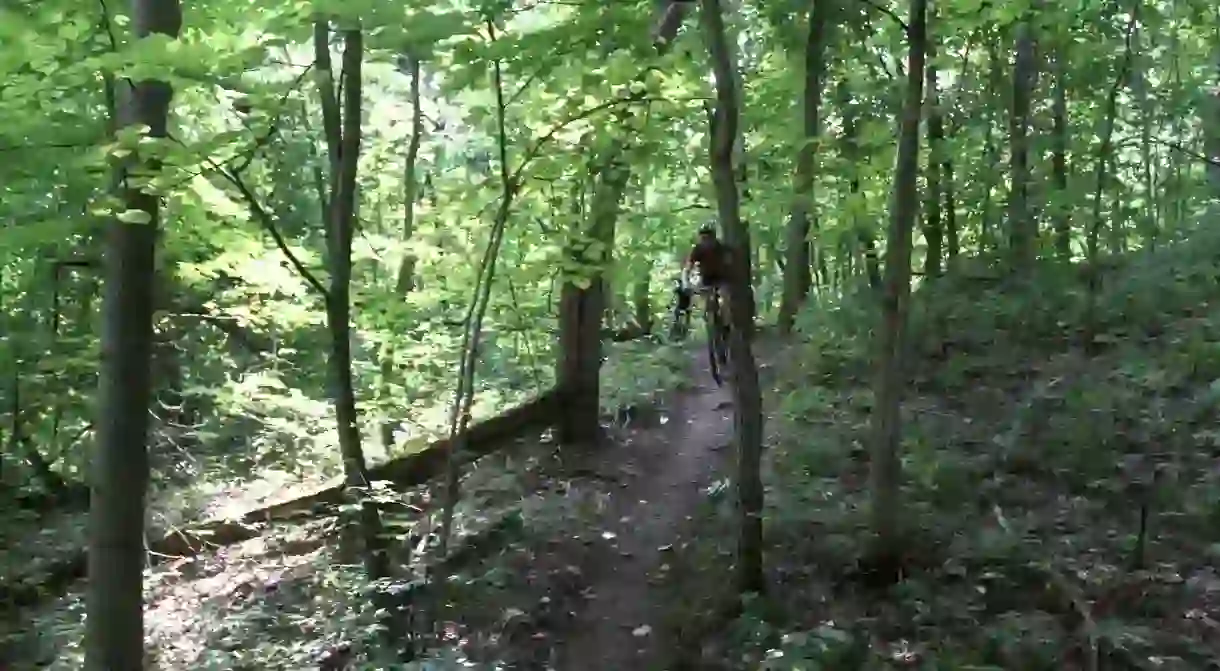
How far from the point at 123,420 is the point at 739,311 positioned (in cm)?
434

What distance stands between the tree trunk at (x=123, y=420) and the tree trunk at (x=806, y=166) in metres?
5.17

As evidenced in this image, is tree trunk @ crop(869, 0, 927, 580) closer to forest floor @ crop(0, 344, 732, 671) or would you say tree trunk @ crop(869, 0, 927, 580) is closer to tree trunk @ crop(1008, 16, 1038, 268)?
forest floor @ crop(0, 344, 732, 671)

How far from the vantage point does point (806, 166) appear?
1117cm

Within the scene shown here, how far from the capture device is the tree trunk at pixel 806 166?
10.8m

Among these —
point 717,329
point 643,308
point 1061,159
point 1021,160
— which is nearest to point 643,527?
point 717,329

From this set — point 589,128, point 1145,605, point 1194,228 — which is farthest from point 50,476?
point 1194,228

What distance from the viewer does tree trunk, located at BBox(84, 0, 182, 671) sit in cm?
650

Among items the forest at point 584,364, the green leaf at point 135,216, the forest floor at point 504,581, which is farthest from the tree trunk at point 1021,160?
the green leaf at point 135,216

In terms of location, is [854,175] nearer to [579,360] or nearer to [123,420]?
[579,360]

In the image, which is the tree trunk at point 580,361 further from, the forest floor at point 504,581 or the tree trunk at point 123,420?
the tree trunk at point 123,420

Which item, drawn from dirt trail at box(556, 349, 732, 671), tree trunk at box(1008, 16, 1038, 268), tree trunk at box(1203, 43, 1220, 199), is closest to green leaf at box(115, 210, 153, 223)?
dirt trail at box(556, 349, 732, 671)

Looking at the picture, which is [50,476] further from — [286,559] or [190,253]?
[190,253]

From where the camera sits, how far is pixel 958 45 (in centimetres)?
1439

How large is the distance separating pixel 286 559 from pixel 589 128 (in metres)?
5.47
